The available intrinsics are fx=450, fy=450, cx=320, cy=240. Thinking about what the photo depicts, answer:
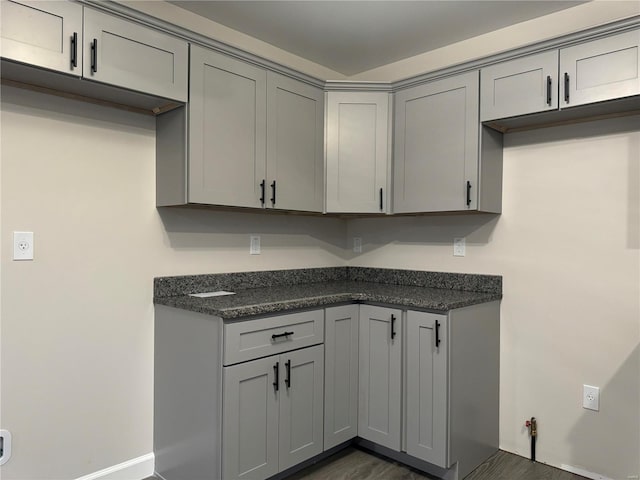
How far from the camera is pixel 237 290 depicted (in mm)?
2639

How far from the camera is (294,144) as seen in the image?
8.57 feet

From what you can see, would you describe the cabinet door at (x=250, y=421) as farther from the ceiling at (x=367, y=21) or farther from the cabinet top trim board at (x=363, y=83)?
the ceiling at (x=367, y=21)

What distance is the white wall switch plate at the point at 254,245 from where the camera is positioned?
2.80 meters

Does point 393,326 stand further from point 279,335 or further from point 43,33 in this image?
point 43,33

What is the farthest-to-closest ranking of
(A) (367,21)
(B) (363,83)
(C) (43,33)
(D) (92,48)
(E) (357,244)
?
(E) (357,244) < (B) (363,83) < (A) (367,21) < (D) (92,48) < (C) (43,33)

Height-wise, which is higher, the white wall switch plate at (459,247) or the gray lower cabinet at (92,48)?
the gray lower cabinet at (92,48)

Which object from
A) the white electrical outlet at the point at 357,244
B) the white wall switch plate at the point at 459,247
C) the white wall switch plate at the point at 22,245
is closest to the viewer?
the white wall switch plate at the point at 22,245

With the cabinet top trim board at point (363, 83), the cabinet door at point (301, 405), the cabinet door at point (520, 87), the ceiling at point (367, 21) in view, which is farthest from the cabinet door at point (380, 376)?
the ceiling at point (367, 21)

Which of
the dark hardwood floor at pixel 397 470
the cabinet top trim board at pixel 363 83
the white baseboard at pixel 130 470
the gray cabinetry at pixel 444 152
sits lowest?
the dark hardwood floor at pixel 397 470

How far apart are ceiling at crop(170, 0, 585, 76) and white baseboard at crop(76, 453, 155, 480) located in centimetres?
240

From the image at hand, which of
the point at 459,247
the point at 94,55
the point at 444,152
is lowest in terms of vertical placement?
the point at 459,247

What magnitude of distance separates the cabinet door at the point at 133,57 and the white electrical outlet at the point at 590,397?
2.48 m

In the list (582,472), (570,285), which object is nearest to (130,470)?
(582,472)

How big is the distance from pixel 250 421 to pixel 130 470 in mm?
758
